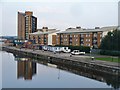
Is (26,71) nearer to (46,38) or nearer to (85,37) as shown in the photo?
(85,37)

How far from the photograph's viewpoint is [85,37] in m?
51.4

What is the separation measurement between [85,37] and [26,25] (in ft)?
226

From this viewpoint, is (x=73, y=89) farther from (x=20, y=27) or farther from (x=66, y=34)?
(x=20, y=27)

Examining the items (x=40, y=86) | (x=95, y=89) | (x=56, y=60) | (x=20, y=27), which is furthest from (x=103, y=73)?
(x=20, y=27)

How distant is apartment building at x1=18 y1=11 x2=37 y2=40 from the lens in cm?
11525

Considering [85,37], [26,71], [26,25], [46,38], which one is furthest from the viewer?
[26,25]

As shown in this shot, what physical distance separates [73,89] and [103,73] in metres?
7.18

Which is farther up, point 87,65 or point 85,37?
point 85,37

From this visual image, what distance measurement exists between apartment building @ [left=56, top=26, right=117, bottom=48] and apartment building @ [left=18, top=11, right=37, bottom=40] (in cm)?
5532

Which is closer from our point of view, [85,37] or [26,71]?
[26,71]

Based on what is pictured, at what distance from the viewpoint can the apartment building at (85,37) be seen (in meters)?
47.3

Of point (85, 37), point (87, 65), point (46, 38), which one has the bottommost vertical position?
point (87, 65)

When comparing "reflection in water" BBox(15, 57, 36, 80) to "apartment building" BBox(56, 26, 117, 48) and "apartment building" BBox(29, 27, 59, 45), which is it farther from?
"apartment building" BBox(29, 27, 59, 45)

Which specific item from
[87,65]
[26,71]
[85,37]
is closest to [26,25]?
[85,37]
